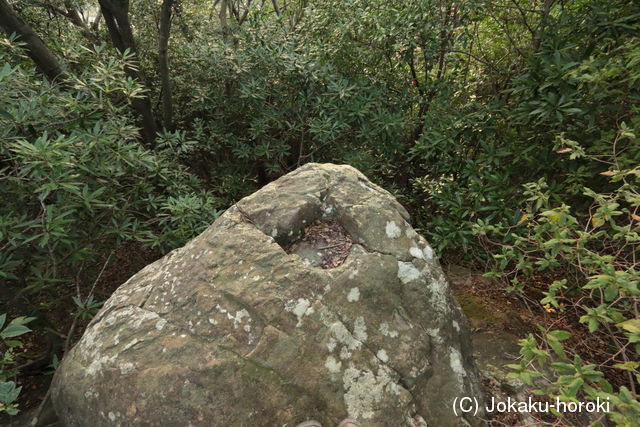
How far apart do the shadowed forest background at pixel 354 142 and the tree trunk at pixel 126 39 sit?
23mm

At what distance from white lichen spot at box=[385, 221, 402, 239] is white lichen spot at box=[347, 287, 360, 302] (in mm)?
544

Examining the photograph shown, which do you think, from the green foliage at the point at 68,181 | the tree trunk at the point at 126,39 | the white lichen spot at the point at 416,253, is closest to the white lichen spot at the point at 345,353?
the white lichen spot at the point at 416,253

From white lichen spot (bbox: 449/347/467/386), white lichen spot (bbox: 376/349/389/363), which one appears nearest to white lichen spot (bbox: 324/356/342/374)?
white lichen spot (bbox: 376/349/389/363)

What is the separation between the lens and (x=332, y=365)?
7.46ft

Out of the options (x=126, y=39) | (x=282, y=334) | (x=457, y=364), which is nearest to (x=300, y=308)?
(x=282, y=334)

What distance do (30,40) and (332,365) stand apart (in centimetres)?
481

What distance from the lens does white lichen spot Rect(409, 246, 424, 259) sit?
2.73 metres

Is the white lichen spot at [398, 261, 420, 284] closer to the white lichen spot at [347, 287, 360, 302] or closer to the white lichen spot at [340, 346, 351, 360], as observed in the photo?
the white lichen spot at [347, 287, 360, 302]

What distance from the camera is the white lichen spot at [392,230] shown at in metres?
2.78

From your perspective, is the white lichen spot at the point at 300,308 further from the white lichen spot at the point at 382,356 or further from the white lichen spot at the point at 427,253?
the white lichen spot at the point at 427,253

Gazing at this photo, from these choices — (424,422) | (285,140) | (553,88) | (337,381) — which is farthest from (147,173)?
(553,88)

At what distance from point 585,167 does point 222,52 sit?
4860mm

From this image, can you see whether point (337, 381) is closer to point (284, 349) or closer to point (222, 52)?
point (284, 349)

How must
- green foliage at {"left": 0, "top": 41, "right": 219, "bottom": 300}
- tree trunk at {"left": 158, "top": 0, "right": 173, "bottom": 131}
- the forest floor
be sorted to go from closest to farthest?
green foliage at {"left": 0, "top": 41, "right": 219, "bottom": 300} → the forest floor → tree trunk at {"left": 158, "top": 0, "right": 173, "bottom": 131}
